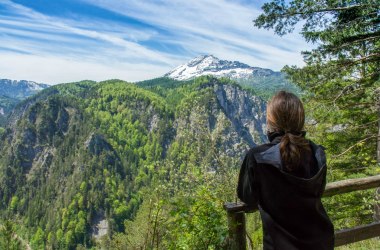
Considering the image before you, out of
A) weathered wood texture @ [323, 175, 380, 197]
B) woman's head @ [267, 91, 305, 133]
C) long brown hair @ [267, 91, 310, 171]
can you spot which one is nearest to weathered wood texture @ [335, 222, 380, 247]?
weathered wood texture @ [323, 175, 380, 197]

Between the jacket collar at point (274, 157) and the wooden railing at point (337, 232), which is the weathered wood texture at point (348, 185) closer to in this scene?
the wooden railing at point (337, 232)

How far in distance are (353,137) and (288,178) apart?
12733mm

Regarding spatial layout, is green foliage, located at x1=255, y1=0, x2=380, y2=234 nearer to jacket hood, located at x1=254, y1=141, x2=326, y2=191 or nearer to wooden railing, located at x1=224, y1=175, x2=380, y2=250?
wooden railing, located at x1=224, y1=175, x2=380, y2=250

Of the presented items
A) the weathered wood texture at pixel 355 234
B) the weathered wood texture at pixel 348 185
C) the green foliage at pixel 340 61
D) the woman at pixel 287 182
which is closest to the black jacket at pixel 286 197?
the woman at pixel 287 182

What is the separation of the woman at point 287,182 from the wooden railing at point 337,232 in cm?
68

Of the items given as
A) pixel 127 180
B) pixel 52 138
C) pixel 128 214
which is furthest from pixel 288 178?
pixel 52 138

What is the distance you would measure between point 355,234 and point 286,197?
2086mm

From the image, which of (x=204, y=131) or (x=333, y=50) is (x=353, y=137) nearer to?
(x=333, y=50)

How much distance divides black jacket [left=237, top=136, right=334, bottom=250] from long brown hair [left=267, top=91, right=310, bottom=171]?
6 cm

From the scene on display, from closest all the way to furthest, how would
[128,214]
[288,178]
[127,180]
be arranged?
1. [288,178]
2. [128,214]
3. [127,180]

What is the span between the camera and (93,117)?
198 meters

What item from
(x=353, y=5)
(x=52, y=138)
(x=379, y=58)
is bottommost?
(x=52, y=138)

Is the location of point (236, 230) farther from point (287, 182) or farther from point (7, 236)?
point (7, 236)

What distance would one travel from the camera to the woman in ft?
9.19
